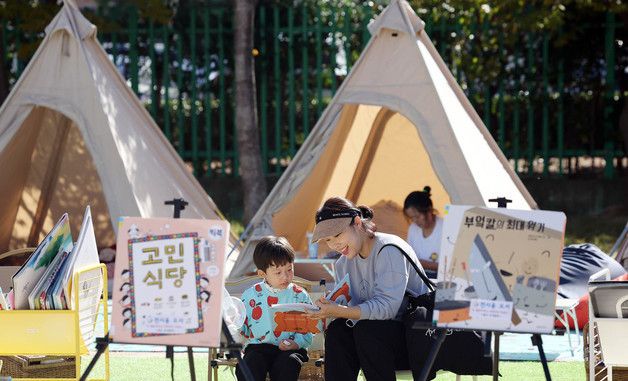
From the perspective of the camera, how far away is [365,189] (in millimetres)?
10203

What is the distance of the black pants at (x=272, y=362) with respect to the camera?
5.36 m

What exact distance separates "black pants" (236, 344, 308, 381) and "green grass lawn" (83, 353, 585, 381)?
0.93 meters

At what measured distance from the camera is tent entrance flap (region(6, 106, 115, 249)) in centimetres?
999

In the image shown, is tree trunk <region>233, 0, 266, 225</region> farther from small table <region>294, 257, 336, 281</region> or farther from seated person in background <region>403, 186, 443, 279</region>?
seated person in background <region>403, 186, 443, 279</region>

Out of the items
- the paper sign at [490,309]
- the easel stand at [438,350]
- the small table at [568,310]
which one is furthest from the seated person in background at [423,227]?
the paper sign at [490,309]

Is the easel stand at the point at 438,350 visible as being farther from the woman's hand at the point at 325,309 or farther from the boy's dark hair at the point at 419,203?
the boy's dark hair at the point at 419,203

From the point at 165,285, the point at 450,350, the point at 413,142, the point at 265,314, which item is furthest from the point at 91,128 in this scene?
the point at 450,350

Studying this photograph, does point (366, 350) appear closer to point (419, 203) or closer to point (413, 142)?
point (419, 203)

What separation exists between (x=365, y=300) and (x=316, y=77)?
25.6ft

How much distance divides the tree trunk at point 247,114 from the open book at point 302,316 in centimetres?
665

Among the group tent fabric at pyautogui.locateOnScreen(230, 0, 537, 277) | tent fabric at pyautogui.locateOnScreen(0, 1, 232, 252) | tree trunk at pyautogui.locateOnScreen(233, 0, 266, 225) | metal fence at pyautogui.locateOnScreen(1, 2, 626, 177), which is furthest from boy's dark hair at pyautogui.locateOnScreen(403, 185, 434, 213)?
metal fence at pyautogui.locateOnScreen(1, 2, 626, 177)

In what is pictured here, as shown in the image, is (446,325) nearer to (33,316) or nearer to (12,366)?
(33,316)

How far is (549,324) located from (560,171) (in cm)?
828

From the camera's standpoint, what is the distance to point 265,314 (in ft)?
18.1
